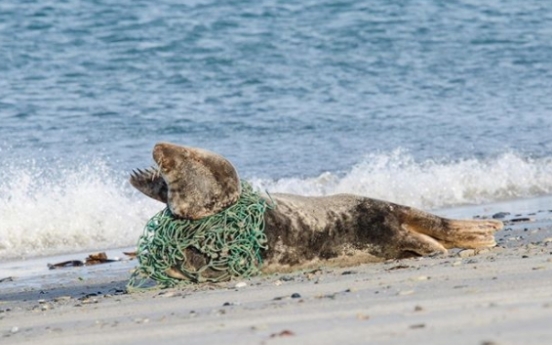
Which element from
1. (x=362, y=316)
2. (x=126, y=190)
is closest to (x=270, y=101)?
(x=126, y=190)

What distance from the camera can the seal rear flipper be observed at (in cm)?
666

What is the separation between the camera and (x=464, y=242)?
22.7ft

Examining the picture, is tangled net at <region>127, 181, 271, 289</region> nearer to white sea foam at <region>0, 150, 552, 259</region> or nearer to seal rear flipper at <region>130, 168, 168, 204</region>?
seal rear flipper at <region>130, 168, 168, 204</region>

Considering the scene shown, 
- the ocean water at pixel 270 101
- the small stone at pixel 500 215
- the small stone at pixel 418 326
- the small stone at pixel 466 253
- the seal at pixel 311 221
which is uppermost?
the small stone at pixel 418 326

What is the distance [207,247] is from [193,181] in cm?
34

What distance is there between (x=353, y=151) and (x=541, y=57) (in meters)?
7.58

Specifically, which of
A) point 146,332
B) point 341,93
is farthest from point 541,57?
point 146,332

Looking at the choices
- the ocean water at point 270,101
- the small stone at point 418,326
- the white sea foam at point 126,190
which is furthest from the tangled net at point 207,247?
the ocean water at point 270,101

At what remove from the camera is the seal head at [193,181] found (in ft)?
21.3

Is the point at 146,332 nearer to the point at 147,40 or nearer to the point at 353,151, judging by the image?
the point at 353,151

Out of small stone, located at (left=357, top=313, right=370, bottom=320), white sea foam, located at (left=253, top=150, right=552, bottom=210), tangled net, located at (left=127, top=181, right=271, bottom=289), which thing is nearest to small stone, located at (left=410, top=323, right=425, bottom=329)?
small stone, located at (left=357, top=313, right=370, bottom=320)

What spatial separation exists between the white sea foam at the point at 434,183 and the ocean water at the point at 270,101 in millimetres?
22

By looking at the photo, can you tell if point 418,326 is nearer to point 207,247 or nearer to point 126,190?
point 207,247

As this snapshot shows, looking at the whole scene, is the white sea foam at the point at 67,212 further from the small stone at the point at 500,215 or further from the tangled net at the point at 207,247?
the tangled net at the point at 207,247
